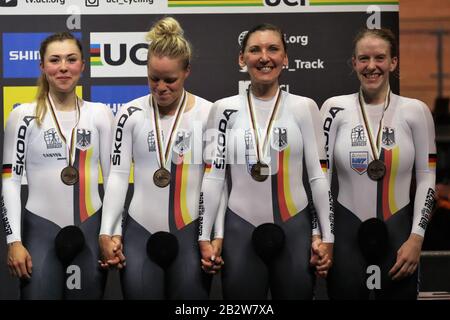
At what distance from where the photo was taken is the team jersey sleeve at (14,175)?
4059mm

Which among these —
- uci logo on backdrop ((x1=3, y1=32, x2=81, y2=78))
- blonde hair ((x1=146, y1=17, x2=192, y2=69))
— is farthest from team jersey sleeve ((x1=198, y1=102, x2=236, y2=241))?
uci logo on backdrop ((x1=3, y1=32, x2=81, y2=78))

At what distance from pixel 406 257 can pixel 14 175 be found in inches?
66.9

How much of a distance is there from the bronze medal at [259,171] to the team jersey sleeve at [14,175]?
38.3 inches

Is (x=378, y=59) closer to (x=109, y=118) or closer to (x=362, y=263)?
(x=362, y=263)

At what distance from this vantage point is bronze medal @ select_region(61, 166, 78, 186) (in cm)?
407

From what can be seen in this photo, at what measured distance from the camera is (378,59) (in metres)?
4.14

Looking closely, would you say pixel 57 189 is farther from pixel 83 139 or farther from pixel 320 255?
pixel 320 255

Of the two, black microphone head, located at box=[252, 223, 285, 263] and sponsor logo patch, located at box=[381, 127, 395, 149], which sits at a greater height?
sponsor logo patch, located at box=[381, 127, 395, 149]

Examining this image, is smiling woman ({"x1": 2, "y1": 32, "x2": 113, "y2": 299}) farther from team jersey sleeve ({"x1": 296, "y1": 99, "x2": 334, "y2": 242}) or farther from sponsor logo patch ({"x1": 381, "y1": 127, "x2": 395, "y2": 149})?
sponsor logo patch ({"x1": 381, "y1": 127, "x2": 395, "y2": 149})

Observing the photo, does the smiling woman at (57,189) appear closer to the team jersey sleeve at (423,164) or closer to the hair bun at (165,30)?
the hair bun at (165,30)

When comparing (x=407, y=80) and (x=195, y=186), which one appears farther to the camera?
(x=407, y=80)

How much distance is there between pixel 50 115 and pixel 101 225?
1.71ft

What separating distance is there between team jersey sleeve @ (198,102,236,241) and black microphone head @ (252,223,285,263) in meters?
0.17
